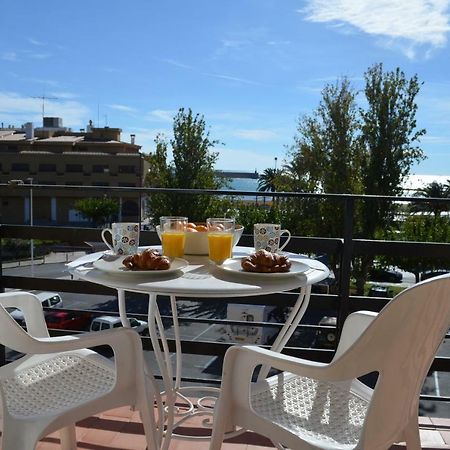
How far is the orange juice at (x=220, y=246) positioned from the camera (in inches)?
63.3

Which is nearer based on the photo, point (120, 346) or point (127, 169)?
point (120, 346)

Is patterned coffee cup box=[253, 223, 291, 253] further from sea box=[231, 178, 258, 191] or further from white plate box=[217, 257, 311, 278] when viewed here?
sea box=[231, 178, 258, 191]

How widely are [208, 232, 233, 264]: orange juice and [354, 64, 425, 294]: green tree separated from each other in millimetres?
13673

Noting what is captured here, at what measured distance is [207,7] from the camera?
955 cm

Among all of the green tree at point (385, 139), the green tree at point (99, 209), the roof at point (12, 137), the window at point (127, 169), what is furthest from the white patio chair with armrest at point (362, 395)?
the roof at point (12, 137)

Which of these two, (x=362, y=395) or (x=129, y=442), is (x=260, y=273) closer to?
(x=362, y=395)

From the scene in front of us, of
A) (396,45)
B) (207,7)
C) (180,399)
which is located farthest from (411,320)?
(396,45)

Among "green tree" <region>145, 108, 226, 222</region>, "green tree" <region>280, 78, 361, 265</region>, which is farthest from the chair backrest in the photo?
"green tree" <region>145, 108, 226, 222</region>

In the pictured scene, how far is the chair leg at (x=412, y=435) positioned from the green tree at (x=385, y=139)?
13802mm

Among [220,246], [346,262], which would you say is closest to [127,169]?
[346,262]

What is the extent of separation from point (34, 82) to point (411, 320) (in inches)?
2326

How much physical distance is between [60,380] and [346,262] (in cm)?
131

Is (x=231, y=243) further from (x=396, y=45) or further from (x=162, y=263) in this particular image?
(x=396, y=45)

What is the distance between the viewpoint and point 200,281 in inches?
54.6
